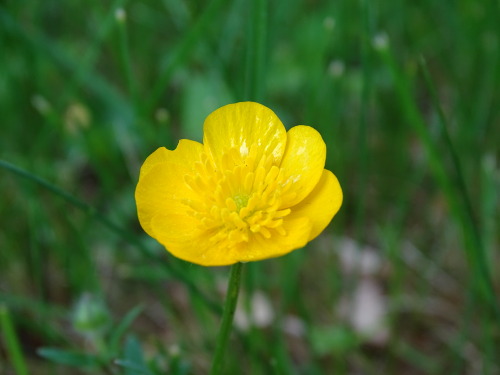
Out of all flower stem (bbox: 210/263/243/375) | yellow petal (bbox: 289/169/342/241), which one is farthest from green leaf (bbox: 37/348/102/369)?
yellow petal (bbox: 289/169/342/241)

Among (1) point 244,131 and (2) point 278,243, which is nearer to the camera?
(2) point 278,243

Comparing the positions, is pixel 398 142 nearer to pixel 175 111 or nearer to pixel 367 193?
pixel 367 193

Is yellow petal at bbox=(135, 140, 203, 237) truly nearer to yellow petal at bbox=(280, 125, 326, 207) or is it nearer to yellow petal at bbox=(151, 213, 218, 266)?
yellow petal at bbox=(151, 213, 218, 266)

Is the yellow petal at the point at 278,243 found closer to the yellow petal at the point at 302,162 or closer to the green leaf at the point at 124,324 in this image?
the yellow petal at the point at 302,162

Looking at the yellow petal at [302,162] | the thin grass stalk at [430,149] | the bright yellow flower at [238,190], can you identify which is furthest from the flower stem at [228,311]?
the thin grass stalk at [430,149]

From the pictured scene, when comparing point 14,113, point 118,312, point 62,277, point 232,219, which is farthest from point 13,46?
point 232,219

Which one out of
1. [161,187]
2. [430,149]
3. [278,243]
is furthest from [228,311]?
[430,149]

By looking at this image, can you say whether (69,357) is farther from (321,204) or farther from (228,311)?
(321,204)

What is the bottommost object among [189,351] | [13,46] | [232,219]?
[232,219]
